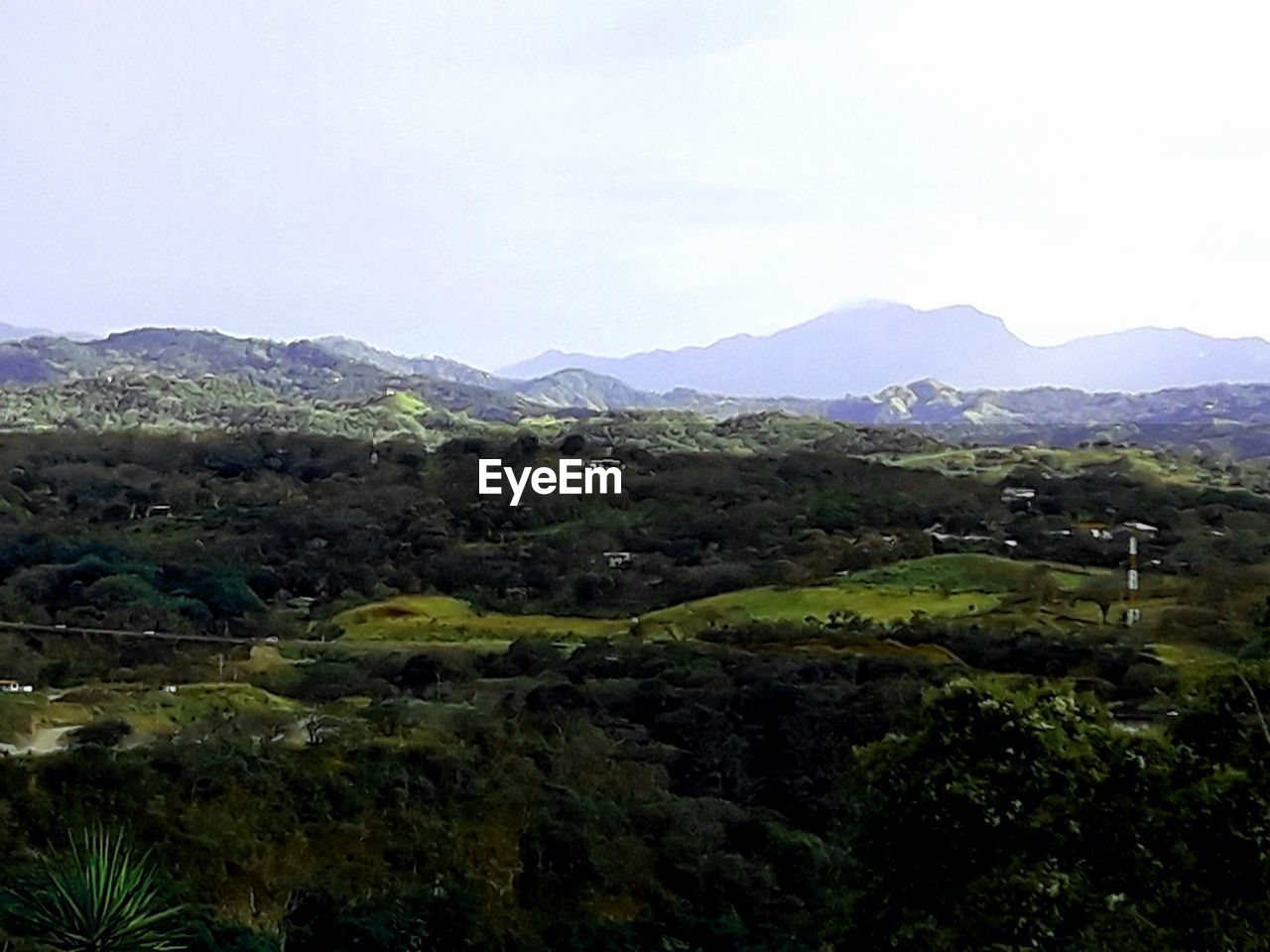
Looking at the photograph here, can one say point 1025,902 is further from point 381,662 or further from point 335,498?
point 335,498

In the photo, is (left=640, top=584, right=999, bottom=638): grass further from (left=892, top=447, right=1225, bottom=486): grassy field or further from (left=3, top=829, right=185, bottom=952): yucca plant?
(left=892, top=447, right=1225, bottom=486): grassy field

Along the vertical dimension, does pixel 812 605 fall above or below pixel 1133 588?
below

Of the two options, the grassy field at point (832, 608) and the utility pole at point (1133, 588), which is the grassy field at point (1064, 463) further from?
the grassy field at point (832, 608)

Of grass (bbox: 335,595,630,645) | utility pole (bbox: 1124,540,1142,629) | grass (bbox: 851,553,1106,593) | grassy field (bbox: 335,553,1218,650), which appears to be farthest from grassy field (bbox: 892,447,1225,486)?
grass (bbox: 335,595,630,645)

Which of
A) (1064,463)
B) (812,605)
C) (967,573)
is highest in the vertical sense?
(1064,463)

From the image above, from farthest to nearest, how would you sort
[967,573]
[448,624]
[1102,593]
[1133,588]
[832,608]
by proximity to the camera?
[967,573]
[448,624]
[832,608]
[1133,588]
[1102,593]

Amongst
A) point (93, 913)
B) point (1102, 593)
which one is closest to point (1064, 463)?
point (1102, 593)

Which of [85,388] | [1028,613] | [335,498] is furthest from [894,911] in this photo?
[85,388]

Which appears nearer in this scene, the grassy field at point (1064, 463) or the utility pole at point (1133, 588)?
the utility pole at point (1133, 588)

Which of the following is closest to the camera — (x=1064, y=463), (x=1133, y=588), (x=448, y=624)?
(x=1133, y=588)

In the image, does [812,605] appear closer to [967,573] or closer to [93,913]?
[967,573]

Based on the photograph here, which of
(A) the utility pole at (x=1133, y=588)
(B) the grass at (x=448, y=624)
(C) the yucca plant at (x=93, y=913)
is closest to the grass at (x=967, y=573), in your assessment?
(A) the utility pole at (x=1133, y=588)
